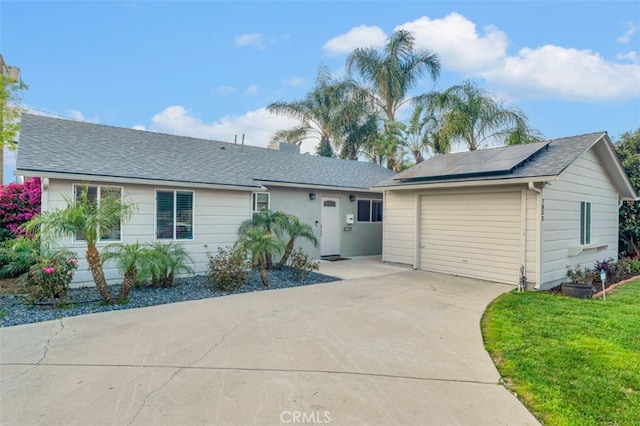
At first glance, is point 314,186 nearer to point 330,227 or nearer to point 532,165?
point 330,227

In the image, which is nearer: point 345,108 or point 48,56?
point 48,56

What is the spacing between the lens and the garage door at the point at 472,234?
8.23 metres

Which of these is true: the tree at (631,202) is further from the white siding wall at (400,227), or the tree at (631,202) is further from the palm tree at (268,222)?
the palm tree at (268,222)

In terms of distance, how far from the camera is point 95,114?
1616cm

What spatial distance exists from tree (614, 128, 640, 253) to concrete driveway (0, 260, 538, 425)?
1053 cm

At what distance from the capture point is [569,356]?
389 cm

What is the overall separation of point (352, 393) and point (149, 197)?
706 cm

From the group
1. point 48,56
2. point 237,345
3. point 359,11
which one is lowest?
point 237,345

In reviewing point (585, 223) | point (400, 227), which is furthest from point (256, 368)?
point (585, 223)

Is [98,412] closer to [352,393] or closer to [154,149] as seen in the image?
[352,393]

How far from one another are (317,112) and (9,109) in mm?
14814

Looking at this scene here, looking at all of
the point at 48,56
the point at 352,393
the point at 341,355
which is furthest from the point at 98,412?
the point at 48,56

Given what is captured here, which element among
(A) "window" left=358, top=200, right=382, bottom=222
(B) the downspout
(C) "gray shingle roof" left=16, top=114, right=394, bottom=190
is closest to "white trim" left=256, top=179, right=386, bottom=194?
(C) "gray shingle roof" left=16, top=114, right=394, bottom=190

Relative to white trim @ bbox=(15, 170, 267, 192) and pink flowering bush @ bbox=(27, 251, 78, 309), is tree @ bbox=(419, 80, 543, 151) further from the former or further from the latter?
pink flowering bush @ bbox=(27, 251, 78, 309)
